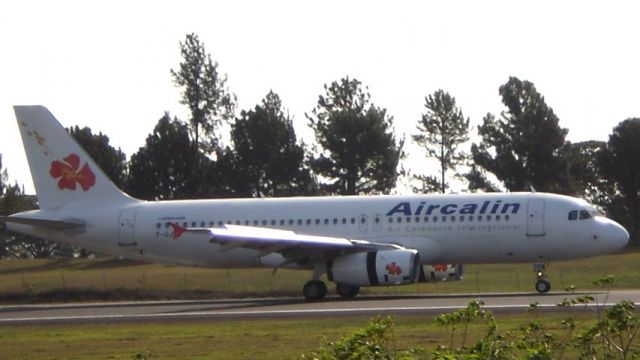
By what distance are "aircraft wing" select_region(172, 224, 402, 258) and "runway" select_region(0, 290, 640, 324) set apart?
5.11 feet

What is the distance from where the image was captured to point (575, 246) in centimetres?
4175

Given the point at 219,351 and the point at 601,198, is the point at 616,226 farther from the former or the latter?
the point at 601,198

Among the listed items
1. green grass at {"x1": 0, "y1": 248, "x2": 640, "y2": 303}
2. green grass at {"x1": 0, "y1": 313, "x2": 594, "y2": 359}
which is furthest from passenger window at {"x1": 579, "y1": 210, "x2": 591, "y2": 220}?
green grass at {"x1": 0, "y1": 313, "x2": 594, "y2": 359}

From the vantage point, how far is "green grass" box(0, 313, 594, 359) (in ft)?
80.2

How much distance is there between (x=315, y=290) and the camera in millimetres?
41469

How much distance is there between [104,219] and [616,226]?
17.1m

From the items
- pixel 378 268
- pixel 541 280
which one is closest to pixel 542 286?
pixel 541 280

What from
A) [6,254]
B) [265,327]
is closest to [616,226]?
[265,327]

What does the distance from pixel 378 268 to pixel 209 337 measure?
43.5ft

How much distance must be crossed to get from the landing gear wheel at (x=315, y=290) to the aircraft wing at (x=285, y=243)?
99 centimetres

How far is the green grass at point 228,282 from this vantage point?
157 feet

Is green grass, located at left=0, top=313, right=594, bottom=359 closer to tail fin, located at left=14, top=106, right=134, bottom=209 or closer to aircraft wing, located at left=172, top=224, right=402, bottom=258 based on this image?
aircraft wing, located at left=172, top=224, right=402, bottom=258

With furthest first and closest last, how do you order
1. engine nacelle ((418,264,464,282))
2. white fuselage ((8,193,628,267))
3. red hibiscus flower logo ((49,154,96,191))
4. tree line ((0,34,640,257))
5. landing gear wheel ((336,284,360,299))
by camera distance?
tree line ((0,34,640,257))
red hibiscus flower logo ((49,154,96,191))
engine nacelle ((418,264,464,282))
landing gear wheel ((336,284,360,299))
white fuselage ((8,193,628,267))

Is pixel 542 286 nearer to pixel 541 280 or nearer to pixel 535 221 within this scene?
pixel 541 280
